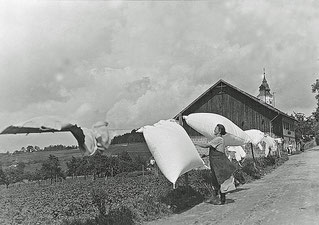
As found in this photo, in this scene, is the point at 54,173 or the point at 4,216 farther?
the point at 54,173

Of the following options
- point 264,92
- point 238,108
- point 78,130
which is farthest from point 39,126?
point 264,92

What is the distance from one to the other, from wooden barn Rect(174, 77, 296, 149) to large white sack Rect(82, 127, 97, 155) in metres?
33.0

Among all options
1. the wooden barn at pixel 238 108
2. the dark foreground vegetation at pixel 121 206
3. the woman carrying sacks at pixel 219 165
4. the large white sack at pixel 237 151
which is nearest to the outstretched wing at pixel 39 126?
the dark foreground vegetation at pixel 121 206

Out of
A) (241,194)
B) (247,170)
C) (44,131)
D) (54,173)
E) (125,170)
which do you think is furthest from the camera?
(54,173)

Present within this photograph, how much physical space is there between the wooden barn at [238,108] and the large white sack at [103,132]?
32781mm

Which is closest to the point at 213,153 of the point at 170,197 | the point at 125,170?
the point at 170,197

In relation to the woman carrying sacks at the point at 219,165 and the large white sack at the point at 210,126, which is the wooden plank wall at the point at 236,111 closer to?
the large white sack at the point at 210,126

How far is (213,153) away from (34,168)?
674 inches

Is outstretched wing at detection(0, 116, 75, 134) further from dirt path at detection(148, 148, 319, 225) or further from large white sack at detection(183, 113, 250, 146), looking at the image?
large white sack at detection(183, 113, 250, 146)

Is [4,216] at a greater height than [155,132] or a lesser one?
lesser

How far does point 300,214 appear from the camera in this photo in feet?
26.8

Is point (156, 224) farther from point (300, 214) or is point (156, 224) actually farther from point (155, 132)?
point (300, 214)

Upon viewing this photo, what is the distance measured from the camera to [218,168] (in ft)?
33.6

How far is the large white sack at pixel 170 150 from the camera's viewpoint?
862cm
